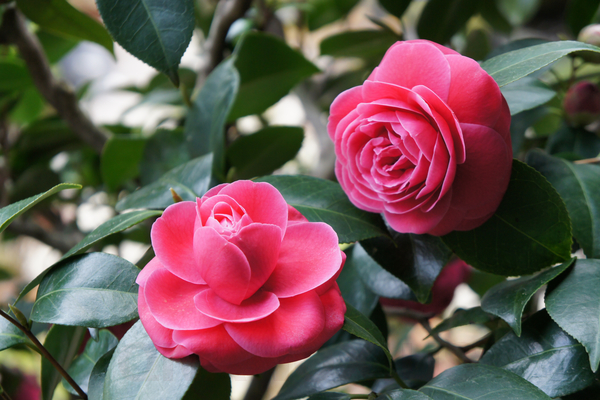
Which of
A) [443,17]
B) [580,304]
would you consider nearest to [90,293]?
[580,304]

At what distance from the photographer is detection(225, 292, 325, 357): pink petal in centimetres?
30

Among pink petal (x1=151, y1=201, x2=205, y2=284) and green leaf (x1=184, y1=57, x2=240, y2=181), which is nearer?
pink petal (x1=151, y1=201, x2=205, y2=284)

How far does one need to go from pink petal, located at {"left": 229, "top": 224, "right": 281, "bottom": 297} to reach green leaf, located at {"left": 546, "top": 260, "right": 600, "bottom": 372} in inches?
9.3

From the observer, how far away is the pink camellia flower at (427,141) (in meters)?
0.37

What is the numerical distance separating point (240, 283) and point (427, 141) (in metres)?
0.19

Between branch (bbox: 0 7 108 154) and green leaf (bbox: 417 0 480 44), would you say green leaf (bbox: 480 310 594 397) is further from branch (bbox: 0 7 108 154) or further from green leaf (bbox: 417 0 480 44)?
branch (bbox: 0 7 108 154)

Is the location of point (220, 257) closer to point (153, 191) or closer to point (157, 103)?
A: point (153, 191)

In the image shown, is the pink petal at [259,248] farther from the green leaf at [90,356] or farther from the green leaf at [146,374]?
the green leaf at [90,356]

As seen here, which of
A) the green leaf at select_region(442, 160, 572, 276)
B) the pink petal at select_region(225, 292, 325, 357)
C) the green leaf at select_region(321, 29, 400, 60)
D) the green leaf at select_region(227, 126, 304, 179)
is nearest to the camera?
the pink petal at select_region(225, 292, 325, 357)

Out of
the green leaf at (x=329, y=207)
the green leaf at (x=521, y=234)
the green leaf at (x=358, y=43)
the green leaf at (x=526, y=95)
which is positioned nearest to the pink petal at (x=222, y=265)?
the green leaf at (x=329, y=207)

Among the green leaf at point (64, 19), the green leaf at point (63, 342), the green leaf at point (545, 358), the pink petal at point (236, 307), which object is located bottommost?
the green leaf at point (63, 342)

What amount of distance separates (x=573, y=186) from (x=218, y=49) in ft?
2.17

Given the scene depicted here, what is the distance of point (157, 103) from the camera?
3.06 ft

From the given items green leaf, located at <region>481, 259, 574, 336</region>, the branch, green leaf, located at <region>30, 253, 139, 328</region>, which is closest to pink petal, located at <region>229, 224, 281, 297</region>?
green leaf, located at <region>30, 253, 139, 328</region>
